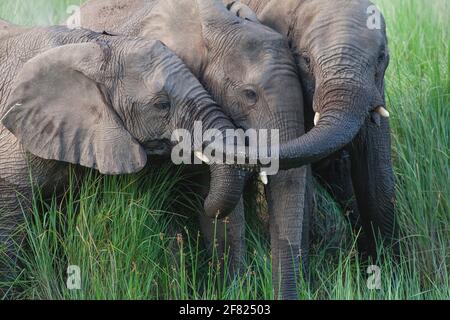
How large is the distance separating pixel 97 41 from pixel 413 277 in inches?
70.4

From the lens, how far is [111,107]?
559 cm

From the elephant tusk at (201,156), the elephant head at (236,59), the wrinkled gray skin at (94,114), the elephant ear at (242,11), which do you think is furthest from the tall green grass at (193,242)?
the elephant ear at (242,11)

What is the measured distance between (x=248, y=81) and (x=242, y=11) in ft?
1.37

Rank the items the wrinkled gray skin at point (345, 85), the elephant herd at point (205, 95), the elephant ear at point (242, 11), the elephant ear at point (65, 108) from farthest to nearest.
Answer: the elephant ear at point (242, 11) → the elephant ear at point (65, 108) → the elephant herd at point (205, 95) → the wrinkled gray skin at point (345, 85)

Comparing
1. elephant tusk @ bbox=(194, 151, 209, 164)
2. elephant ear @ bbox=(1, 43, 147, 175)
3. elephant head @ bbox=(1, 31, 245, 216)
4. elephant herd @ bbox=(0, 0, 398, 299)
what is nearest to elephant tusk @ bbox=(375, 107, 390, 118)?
elephant herd @ bbox=(0, 0, 398, 299)

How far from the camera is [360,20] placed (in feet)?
18.1

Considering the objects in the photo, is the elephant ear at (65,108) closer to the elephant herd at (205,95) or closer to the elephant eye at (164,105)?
the elephant herd at (205,95)

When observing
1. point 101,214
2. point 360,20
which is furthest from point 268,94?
point 101,214

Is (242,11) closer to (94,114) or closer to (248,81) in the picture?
(248,81)

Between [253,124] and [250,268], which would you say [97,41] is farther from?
[250,268]

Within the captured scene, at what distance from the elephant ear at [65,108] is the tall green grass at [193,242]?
0.22 meters

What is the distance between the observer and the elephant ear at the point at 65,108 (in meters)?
5.58

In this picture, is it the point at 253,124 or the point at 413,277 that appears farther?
the point at 413,277

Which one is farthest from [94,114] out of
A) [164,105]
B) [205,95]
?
[205,95]
